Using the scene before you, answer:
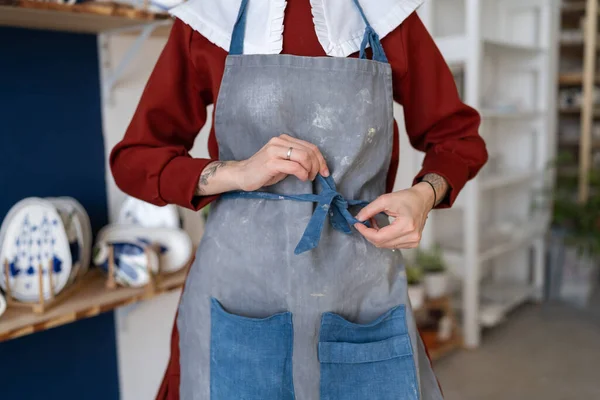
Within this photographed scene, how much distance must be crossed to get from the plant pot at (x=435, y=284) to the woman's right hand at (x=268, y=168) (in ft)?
7.36

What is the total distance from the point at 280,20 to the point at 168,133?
10.7 inches

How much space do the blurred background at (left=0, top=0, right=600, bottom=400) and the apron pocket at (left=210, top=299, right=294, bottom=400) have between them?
0.64 meters

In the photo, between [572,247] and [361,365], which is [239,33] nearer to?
[361,365]

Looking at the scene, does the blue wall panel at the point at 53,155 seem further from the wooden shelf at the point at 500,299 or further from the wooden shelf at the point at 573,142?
the wooden shelf at the point at 573,142

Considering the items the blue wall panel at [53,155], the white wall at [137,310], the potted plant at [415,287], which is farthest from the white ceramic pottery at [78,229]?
the potted plant at [415,287]

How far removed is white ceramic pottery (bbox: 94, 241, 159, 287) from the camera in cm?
162

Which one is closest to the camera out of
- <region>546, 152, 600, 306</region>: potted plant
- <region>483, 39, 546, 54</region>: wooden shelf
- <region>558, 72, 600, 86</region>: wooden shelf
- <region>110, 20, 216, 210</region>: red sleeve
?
<region>110, 20, 216, 210</region>: red sleeve

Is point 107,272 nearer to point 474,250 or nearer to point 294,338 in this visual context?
point 294,338

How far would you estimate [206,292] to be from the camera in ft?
3.37

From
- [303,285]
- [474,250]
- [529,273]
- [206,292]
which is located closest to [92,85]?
[206,292]

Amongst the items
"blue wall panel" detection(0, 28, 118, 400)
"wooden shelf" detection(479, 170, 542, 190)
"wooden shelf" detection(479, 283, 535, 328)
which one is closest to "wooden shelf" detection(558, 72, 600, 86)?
"wooden shelf" detection(479, 170, 542, 190)

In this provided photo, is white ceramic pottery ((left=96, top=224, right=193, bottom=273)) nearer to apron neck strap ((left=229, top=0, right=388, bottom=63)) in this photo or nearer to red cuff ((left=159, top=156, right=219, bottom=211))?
red cuff ((left=159, top=156, right=219, bottom=211))

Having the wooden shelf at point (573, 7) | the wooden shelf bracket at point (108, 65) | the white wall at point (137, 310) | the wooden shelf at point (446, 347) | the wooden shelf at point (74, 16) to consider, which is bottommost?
the wooden shelf at point (446, 347)

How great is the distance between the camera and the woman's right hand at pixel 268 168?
89 cm
